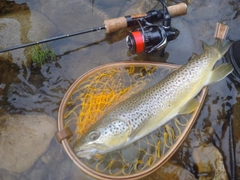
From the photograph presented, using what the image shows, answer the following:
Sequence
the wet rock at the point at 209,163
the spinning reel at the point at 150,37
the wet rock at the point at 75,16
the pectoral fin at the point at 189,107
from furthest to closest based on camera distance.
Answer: the wet rock at the point at 75,16, the spinning reel at the point at 150,37, the wet rock at the point at 209,163, the pectoral fin at the point at 189,107

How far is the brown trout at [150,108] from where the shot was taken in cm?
244

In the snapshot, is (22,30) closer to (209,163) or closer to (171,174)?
(171,174)

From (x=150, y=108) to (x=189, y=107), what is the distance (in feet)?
1.55

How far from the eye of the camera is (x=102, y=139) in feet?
7.92

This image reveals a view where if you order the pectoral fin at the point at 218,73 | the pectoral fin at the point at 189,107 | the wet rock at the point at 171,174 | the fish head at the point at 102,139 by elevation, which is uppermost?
the pectoral fin at the point at 218,73

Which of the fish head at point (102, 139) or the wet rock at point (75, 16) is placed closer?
the fish head at point (102, 139)

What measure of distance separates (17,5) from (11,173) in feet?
8.88

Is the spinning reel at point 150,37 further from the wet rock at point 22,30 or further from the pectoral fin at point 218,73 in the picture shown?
the wet rock at point 22,30

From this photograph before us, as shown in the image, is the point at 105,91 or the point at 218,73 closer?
the point at 218,73

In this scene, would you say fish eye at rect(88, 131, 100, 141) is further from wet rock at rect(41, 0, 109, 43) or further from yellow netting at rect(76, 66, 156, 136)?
wet rock at rect(41, 0, 109, 43)

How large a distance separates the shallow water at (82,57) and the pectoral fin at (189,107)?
1.78ft

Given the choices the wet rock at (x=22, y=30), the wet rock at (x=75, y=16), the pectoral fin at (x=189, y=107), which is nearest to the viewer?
the pectoral fin at (x=189, y=107)

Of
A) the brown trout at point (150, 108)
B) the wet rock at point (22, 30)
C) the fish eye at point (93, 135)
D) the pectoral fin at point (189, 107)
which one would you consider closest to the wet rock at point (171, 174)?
the brown trout at point (150, 108)

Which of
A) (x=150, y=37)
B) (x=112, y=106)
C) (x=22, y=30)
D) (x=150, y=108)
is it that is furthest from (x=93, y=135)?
(x=22, y=30)
